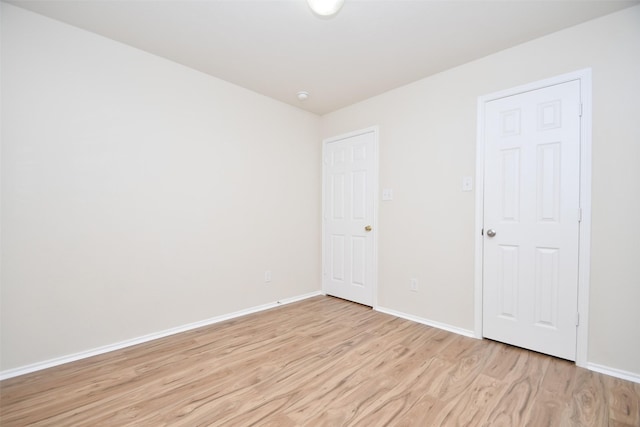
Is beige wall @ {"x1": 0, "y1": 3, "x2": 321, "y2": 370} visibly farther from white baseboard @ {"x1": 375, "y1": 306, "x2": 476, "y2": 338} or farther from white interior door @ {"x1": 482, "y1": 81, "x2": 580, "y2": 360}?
white interior door @ {"x1": 482, "y1": 81, "x2": 580, "y2": 360}

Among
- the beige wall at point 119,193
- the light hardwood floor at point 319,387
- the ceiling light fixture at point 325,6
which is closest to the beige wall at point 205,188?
the beige wall at point 119,193

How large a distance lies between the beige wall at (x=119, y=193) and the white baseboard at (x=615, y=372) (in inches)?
113

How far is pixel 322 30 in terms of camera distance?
214 cm

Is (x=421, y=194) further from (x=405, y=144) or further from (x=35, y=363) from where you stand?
(x=35, y=363)

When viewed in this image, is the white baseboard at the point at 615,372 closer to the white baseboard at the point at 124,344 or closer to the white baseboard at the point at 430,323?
the white baseboard at the point at 430,323

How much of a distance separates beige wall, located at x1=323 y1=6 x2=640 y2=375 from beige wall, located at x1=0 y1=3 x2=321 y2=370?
4.70 feet

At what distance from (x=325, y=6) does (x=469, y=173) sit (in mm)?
1833

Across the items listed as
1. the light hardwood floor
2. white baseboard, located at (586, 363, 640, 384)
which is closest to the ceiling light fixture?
the light hardwood floor

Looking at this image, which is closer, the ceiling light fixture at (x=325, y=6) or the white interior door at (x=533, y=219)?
the ceiling light fixture at (x=325, y=6)

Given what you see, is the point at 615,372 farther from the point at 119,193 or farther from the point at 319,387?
the point at 119,193

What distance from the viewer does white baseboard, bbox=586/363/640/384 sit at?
6.04 ft

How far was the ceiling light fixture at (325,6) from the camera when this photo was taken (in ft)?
5.70

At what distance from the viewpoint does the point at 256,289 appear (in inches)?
127

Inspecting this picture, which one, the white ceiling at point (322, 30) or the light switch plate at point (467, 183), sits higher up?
the white ceiling at point (322, 30)
